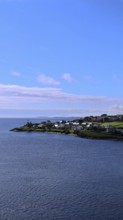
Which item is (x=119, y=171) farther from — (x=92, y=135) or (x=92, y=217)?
(x=92, y=135)

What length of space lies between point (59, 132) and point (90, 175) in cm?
11265

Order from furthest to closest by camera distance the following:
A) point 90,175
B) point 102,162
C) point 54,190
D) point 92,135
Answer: point 92,135, point 102,162, point 90,175, point 54,190

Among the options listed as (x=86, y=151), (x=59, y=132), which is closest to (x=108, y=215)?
(x=86, y=151)

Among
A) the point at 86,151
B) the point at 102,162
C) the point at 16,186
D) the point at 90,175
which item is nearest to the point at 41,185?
the point at 16,186

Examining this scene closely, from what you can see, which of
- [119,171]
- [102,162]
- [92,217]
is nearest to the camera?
[92,217]

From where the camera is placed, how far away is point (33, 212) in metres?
34.4

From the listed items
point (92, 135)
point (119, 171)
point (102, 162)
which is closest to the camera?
point (119, 171)

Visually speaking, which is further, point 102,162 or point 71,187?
point 102,162

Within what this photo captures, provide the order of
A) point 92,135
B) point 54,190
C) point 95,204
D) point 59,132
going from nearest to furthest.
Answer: point 95,204
point 54,190
point 92,135
point 59,132

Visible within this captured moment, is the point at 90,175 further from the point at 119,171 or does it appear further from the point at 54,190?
the point at 54,190

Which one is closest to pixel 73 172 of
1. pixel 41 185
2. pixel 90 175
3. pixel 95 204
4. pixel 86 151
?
pixel 90 175

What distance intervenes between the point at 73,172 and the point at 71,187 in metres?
11.5

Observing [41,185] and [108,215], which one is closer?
[108,215]

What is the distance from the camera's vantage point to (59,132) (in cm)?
16575
